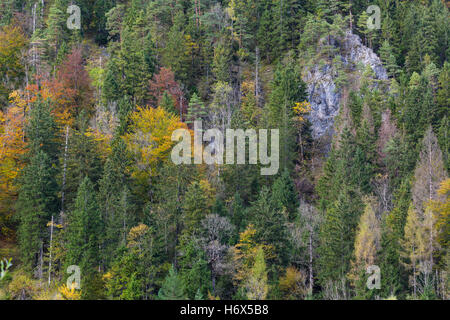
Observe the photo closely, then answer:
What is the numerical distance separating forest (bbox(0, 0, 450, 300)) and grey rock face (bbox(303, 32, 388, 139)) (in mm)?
182

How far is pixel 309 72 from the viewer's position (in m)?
69.1

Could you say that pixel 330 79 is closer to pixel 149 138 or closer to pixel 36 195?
pixel 149 138

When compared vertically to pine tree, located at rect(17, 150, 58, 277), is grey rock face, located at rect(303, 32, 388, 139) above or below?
above

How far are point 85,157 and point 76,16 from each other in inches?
1445

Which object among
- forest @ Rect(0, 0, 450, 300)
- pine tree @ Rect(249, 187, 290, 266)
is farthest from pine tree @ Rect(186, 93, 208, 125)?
pine tree @ Rect(249, 187, 290, 266)

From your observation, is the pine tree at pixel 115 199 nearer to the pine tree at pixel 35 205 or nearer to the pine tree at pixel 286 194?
the pine tree at pixel 35 205

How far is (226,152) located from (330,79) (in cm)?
2080

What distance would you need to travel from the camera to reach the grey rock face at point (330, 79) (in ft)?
216

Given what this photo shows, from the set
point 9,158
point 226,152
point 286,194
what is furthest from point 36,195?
point 286,194

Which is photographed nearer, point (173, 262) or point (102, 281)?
point (102, 281)

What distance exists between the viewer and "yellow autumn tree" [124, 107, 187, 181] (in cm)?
5366

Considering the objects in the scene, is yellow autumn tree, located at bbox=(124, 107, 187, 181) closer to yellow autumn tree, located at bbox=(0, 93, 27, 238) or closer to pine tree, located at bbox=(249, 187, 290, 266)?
yellow autumn tree, located at bbox=(0, 93, 27, 238)

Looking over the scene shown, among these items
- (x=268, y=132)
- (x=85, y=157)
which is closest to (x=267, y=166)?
(x=268, y=132)
